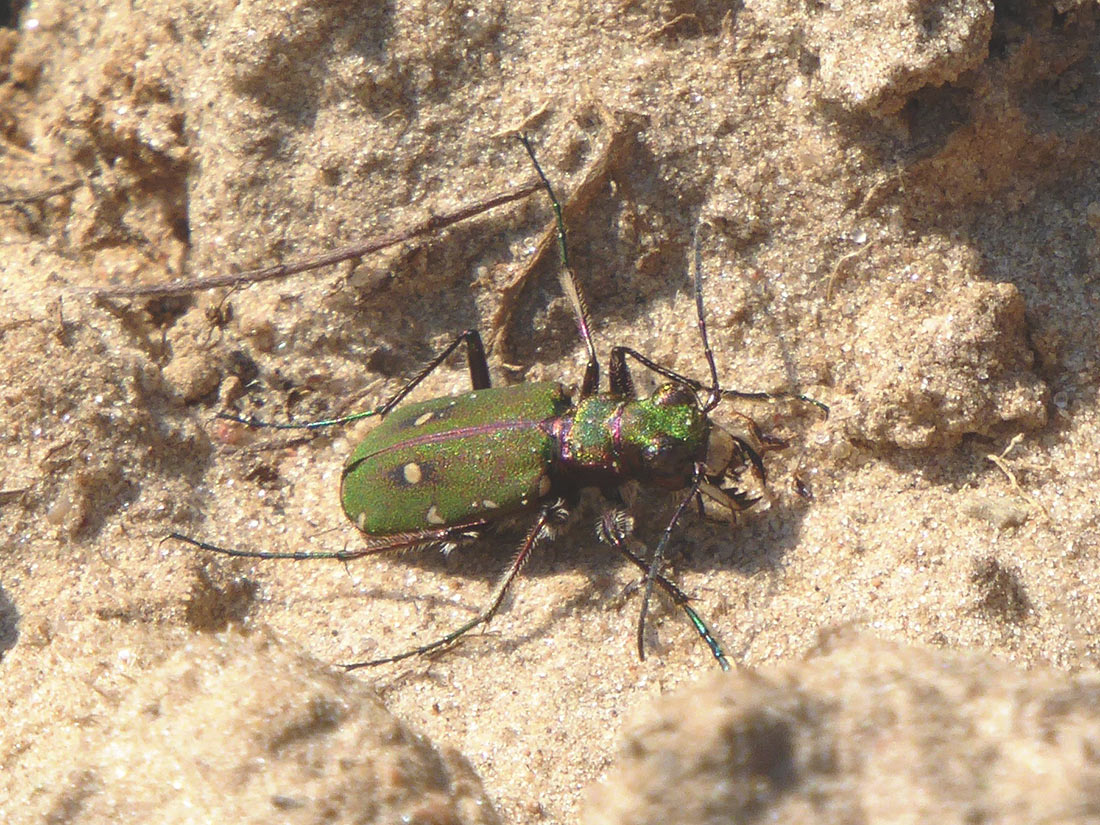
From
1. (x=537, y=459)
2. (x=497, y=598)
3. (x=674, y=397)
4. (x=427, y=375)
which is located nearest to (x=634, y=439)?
(x=674, y=397)

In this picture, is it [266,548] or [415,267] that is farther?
[415,267]

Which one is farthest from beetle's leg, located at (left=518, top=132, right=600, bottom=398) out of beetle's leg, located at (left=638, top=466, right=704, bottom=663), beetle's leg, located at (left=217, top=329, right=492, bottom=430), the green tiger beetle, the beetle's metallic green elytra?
→ beetle's leg, located at (left=638, top=466, right=704, bottom=663)

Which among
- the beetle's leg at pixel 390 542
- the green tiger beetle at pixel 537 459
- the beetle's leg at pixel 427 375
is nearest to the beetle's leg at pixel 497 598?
the green tiger beetle at pixel 537 459

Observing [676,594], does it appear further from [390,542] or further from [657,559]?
[390,542]

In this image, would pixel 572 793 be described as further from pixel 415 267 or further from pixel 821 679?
pixel 415 267

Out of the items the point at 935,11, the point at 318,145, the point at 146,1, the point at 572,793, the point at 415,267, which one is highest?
the point at 146,1

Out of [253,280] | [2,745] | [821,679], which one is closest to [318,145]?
[253,280]

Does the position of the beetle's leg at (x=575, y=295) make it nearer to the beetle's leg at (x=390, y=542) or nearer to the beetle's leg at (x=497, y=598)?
the beetle's leg at (x=497, y=598)
